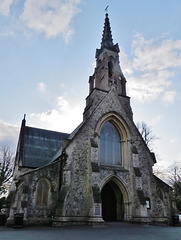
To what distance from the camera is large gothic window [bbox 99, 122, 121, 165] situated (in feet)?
58.6

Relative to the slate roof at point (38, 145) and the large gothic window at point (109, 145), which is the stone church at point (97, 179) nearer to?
the large gothic window at point (109, 145)

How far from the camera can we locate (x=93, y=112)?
1795 centimetres

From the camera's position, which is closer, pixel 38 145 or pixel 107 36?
pixel 38 145

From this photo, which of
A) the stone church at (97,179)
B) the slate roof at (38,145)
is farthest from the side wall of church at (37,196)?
the slate roof at (38,145)

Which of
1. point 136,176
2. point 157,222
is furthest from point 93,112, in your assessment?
point 157,222

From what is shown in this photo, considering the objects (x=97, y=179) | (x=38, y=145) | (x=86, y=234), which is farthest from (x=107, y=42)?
(x=86, y=234)

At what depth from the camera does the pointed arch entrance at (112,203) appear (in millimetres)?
17436

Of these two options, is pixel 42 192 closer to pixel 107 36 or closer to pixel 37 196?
pixel 37 196

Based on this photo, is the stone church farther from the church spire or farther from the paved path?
the church spire

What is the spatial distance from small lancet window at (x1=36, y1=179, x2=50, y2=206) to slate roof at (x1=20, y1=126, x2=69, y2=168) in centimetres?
525

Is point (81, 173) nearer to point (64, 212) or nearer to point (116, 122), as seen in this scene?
point (64, 212)

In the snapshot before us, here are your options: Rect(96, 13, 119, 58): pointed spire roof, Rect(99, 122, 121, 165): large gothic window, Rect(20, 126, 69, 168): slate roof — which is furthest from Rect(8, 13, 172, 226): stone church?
Rect(96, 13, 119, 58): pointed spire roof

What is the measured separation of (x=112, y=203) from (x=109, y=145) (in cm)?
513

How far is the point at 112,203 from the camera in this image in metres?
18.1
